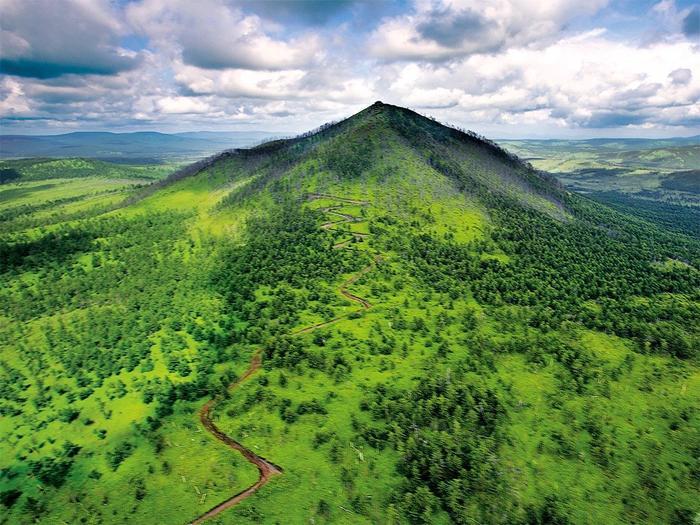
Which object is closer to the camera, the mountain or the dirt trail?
the dirt trail

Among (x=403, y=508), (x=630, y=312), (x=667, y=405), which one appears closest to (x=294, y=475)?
(x=403, y=508)

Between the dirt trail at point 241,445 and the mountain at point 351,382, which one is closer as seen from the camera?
the dirt trail at point 241,445

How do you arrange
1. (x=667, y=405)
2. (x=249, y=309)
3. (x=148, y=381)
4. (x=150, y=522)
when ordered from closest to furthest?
(x=150, y=522), (x=667, y=405), (x=148, y=381), (x=249, y=309)

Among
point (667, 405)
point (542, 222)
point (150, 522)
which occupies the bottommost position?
point (150, 522)

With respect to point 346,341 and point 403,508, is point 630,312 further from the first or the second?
point 403,508

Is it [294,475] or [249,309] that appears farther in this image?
[249,309]

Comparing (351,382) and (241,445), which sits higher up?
(351,382)

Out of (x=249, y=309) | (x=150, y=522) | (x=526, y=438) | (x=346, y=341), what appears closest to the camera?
(x=150, y=522)

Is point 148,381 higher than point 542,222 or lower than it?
lower
